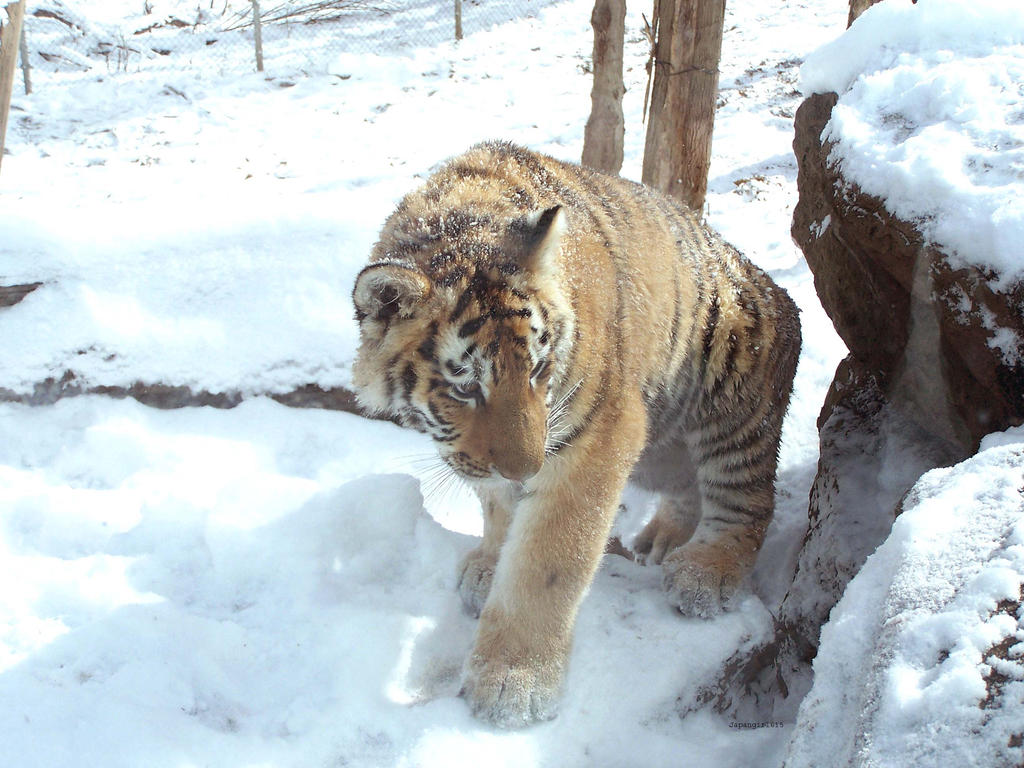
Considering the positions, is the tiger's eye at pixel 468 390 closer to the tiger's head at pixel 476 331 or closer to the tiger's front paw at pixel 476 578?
the tiger's head at pixel 476 331

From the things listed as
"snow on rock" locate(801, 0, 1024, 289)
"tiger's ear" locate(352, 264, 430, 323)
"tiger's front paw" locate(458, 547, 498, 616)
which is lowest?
"tiger's front paw" locate(458, 547, 498, 616)

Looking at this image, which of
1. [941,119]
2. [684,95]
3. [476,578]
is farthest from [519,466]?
[684,95]

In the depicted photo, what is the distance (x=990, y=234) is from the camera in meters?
→ 2.40

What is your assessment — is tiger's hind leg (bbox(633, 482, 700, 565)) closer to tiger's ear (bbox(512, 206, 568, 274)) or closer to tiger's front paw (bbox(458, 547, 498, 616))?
tiger's front paw (bbox(458, 547, 498, 616))

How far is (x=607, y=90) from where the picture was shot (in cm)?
639

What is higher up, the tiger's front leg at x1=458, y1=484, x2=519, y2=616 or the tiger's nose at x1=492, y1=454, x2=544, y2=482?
the tiger's nose at x1=492, y1=454, x2=544, y2=482

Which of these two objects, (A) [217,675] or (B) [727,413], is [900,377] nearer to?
(B) [727,413]

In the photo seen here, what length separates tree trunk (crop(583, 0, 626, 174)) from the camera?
6.02 m

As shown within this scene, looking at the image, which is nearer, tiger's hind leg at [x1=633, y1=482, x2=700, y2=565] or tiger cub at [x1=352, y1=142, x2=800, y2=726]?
tiger cub at [x1=352, y1=142, x2=800, y2=726]

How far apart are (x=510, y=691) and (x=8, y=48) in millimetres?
4564

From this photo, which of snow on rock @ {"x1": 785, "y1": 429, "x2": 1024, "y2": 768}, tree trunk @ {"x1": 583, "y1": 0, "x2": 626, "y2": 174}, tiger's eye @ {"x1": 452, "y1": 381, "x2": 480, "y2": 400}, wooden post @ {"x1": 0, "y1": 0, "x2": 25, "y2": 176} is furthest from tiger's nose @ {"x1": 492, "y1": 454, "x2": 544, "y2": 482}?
tree trunk @ {"x1": 583, "y1": 0, "x2": 626, "y2": 174}

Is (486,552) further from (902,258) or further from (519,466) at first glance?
(902,258)

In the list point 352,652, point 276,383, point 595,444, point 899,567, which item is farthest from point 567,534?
point 276,383

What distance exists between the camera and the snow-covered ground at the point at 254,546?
7.22ft
